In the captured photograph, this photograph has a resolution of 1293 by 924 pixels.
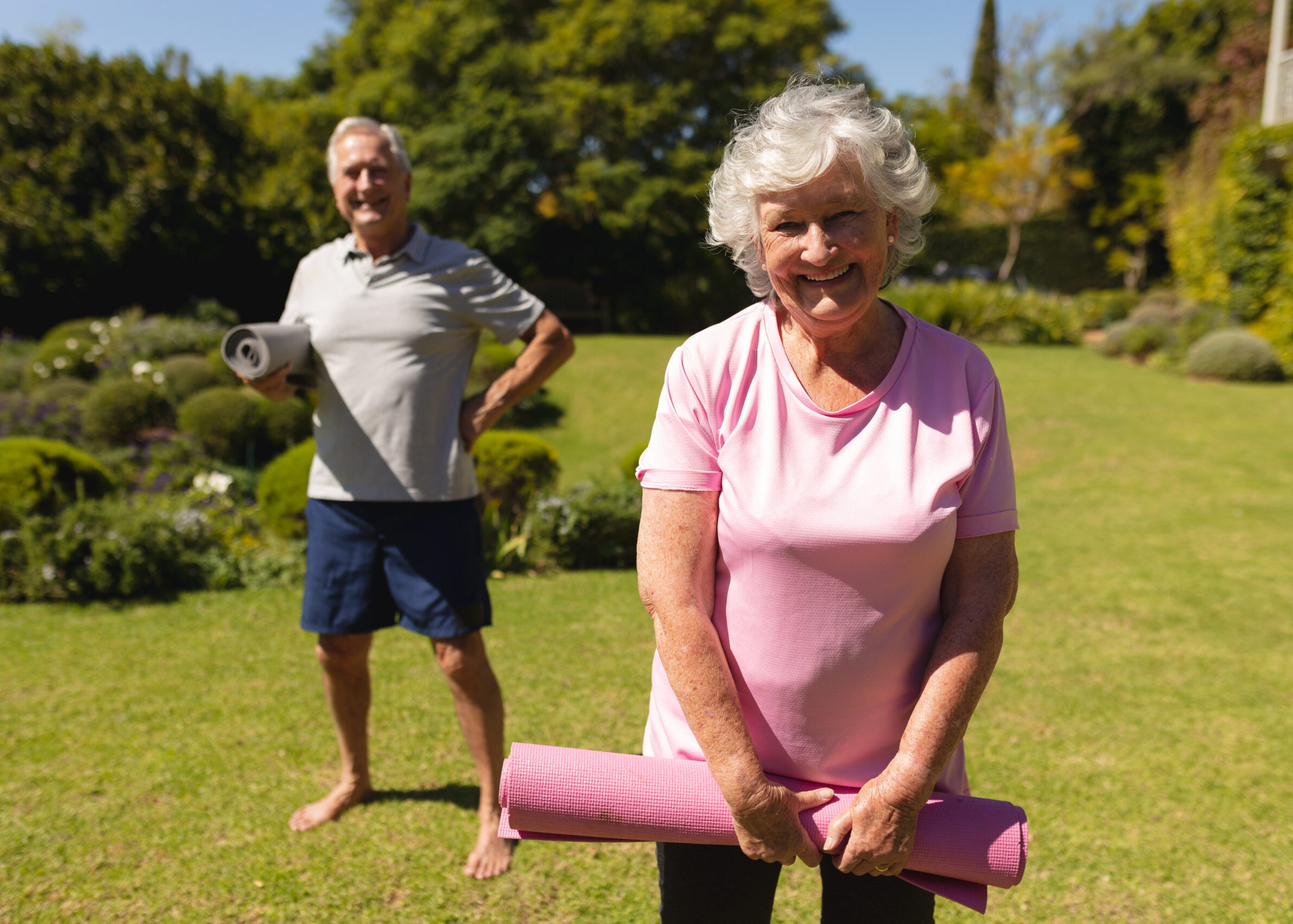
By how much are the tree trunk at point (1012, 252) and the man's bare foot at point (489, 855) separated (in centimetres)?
2651

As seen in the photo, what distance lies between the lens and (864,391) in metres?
1.46

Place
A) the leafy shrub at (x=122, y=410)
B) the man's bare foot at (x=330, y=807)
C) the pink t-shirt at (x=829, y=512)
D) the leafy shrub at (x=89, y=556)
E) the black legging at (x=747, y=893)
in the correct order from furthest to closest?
the leafy shrub at (x=122, y=410) → the leafy shrub at (x=89, y=556) → the man's bare foot at (x=330, y=807) → the black legging at (x=747, y=893) → the pink t-shirt at (x=829, y=512)

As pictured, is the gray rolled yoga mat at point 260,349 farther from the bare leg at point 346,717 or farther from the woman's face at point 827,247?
the woman's face at point 827,247

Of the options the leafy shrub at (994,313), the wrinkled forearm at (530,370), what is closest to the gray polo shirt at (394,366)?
the wrinkled forearm at (530,370)

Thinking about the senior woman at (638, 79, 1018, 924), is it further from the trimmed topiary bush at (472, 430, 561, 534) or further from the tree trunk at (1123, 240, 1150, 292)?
the tree trunk at (1123, 240, 1150, 292)

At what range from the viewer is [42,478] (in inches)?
212

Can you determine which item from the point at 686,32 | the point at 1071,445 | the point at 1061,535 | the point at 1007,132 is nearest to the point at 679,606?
the point at 1061,535

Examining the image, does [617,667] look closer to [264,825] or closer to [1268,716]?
[264,825]

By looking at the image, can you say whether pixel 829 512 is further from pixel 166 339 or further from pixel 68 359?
pixel 166 339

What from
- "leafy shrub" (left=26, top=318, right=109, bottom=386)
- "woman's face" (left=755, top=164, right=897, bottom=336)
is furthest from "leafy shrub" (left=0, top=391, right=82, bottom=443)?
"woman's face" (left=755, top=164, right=897, bottom=336)

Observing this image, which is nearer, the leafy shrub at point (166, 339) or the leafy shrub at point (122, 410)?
the leafy shrub at point (122, 410)

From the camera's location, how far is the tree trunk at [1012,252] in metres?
26.2

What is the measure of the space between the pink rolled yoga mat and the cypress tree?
32.7 metres

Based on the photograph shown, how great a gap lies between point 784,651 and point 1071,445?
27.8ft
